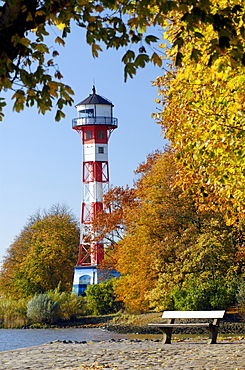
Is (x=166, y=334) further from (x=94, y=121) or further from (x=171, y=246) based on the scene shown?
(x=94, y=121)

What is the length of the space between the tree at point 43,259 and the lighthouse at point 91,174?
5.31ft

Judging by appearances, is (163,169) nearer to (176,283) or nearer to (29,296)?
(176,283)

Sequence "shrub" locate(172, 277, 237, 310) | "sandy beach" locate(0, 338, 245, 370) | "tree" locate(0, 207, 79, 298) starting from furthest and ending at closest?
"tree" locate(0, 207, 79, 298), "shrub" locate(172, 277, 237, 310), "sandy beach" locate(0, 338, 245, 370)

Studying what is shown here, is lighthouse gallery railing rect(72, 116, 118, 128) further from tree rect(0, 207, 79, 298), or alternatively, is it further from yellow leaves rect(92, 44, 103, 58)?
yellow leaves rect(92, 44, 103, 58)

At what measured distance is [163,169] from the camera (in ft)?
99.5

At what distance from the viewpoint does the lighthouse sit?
156 feet

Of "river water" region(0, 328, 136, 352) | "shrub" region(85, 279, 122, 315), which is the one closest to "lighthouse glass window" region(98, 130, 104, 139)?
"shrub" region(85, 279, 122, 315)

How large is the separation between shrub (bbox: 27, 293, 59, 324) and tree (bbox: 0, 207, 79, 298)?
25.7ft

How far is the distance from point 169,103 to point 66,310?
1077 inches

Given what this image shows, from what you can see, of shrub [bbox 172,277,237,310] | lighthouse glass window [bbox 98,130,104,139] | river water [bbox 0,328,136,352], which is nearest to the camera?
river water [bbox 0,328,136,352]

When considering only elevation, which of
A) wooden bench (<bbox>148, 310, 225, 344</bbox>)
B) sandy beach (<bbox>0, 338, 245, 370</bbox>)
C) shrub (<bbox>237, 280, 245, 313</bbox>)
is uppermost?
shrub (<bbox>237, 280, 245, 313</bbox>)

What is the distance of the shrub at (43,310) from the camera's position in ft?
124

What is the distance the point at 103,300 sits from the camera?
137 ft

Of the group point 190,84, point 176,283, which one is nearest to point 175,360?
point 190,84
